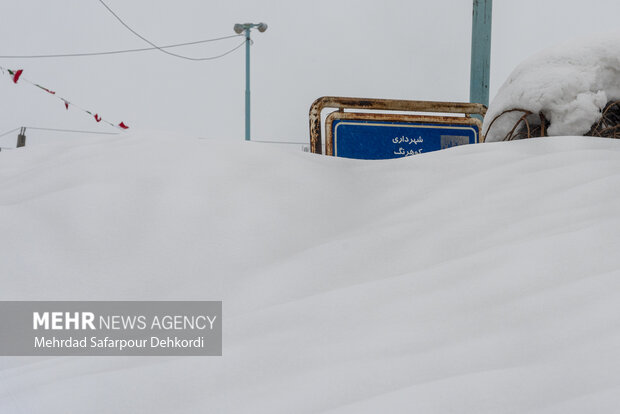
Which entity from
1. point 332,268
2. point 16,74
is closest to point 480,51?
point 332,268

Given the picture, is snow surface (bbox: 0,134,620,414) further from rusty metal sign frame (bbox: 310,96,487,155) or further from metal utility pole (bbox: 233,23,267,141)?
metal utility pole (bbox: 233,23,267,141)

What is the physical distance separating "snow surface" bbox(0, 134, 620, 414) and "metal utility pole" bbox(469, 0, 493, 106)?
75.4 inches

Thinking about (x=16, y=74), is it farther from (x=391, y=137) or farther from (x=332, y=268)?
(x=332, y=268)

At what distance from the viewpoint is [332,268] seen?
0.71 metres

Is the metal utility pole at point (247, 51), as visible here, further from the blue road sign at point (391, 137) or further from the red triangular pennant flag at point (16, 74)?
the blue road sign at point (391, 137)

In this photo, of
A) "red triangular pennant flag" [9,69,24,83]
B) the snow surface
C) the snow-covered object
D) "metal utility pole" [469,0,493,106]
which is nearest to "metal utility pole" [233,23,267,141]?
"red triangular pennant flag" [9,69,24,83]

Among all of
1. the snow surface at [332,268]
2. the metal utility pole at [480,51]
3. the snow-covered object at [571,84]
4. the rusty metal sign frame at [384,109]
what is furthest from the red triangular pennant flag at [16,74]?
the snow-covered object at [571,84]

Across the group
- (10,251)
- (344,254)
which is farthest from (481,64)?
(10,251)

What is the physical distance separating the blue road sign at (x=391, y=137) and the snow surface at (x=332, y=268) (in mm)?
1271

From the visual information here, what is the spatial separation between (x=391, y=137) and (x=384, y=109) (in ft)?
0.48

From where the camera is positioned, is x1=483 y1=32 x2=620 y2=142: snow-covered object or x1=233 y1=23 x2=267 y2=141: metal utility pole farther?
x1=233 y1=23 x2=267 y2=141: metal utility pole

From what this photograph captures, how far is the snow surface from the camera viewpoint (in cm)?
44

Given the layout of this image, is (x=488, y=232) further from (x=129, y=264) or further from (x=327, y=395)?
(x=129, y=264)

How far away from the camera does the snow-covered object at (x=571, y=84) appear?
56.7 inches
